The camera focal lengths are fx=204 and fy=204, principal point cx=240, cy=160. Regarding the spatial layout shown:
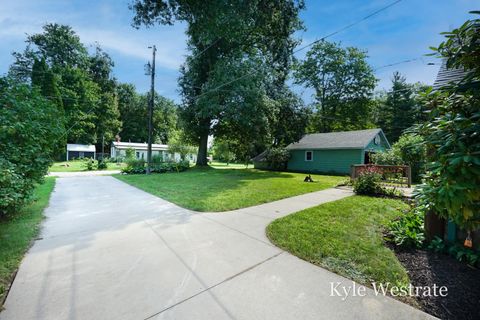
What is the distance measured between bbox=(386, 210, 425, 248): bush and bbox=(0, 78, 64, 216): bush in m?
6.15

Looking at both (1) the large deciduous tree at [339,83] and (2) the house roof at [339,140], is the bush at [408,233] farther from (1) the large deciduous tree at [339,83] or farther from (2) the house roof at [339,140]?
(1) the large deciduous tree at [339,83]

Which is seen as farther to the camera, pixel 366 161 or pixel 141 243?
pixel 366 161

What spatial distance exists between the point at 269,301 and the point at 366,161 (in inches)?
711

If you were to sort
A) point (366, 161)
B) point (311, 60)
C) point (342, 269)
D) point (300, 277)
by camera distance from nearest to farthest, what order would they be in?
point (300, 277) → point (342, 269) → point (366, 161) → point (311, 60)

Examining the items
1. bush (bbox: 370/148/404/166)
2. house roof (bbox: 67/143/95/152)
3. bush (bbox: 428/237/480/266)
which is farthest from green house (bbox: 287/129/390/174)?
house roof (bbox: 67/143/95/152)

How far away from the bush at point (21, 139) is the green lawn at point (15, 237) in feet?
0.96

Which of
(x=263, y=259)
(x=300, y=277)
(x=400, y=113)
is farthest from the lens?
(x=400, y=113)

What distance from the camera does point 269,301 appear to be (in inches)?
80.7

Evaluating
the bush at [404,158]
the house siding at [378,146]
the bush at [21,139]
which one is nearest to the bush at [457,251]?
the bush at [21,139]

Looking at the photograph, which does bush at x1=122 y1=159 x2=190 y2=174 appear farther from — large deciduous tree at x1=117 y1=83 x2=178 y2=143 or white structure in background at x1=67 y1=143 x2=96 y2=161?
large deciduous tree at x1=117 y1=83 x2=178 y2=143

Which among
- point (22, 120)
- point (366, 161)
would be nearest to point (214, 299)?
point (22, 120)

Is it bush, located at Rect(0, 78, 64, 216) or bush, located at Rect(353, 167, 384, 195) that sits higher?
bush, located at Rect(0, 78, 64, 216)

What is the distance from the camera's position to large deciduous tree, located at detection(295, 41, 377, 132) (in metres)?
26.9

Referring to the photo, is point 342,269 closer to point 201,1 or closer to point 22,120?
point 22,120
